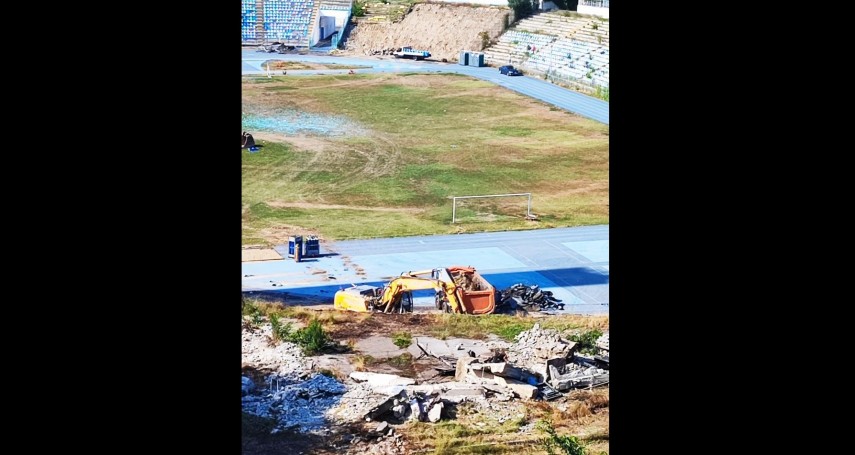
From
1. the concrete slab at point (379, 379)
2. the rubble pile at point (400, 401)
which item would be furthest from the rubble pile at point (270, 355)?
the rubble pile at point (400, 401)

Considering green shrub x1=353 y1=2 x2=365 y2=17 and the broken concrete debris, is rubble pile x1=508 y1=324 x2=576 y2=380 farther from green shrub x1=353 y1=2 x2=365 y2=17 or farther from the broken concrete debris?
green shrub x1=353 y1=2 x2=365 y2=17

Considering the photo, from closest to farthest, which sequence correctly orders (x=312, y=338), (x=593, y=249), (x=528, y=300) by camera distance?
(x=312, y=338)
(x=528, y=300)
(x=593, y=249)

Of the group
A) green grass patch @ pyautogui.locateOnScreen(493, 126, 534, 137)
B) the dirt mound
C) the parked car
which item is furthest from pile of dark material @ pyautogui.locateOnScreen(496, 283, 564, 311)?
the dirt mound

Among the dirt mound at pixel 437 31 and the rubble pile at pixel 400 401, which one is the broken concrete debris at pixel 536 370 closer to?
the rubble pile at pixel 400 401

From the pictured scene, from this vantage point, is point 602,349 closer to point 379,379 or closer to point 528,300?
point 528,300

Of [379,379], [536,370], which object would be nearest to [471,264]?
[536,370]
